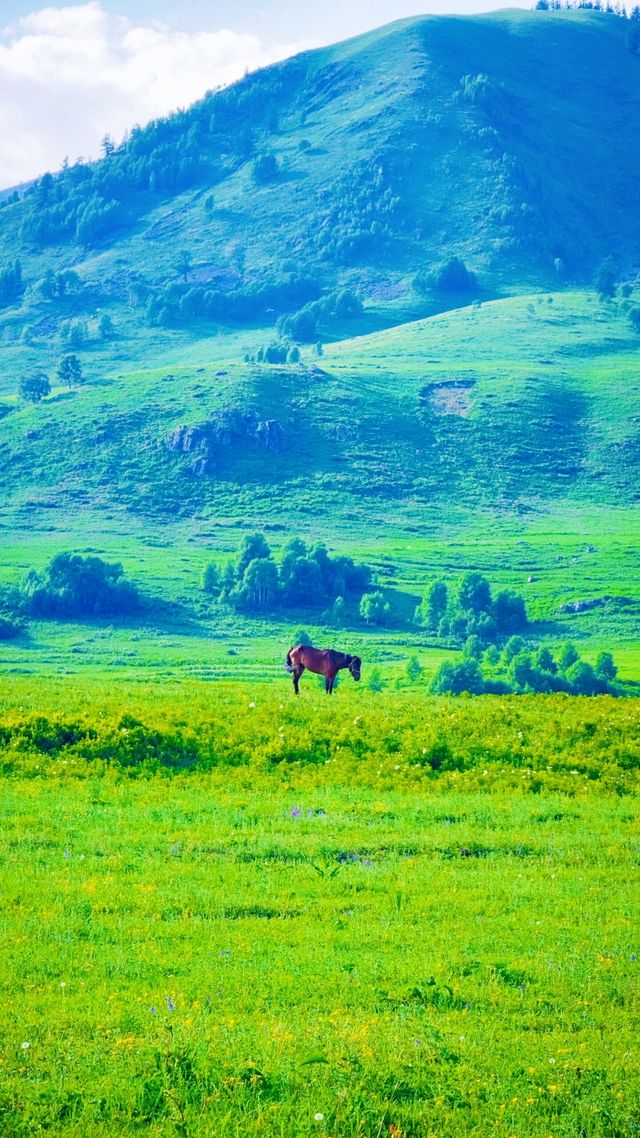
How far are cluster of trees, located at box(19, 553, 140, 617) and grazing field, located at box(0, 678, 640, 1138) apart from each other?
128 m

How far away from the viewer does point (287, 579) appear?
512ft

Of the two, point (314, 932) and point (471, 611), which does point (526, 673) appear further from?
point (314, 932)

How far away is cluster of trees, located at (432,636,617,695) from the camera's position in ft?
348

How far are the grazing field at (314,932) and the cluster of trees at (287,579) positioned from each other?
126 meters

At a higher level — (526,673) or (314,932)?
(314,932)

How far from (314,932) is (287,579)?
142151mm

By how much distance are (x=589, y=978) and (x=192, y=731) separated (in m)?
13.9

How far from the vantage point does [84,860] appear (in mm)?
16875

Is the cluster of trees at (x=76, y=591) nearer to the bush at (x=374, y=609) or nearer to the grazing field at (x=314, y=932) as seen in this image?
the bush at (x=374, y=609)

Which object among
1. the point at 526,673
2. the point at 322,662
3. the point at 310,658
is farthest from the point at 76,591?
the point at 322,662

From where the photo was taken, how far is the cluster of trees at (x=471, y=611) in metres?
140

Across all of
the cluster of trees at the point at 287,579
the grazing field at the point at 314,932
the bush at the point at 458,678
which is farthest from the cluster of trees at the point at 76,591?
the grazing field at the point at 314,932

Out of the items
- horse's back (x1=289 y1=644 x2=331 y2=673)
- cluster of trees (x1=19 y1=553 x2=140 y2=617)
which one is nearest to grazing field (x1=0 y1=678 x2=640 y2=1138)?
horse's back (x1=289 y1=644 x2=331 y2=673)

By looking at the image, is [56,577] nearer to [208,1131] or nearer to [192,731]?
[192,731]
